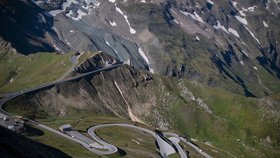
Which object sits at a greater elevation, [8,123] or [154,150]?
[8,123]

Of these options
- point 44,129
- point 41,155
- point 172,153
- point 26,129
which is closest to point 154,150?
point 172,153

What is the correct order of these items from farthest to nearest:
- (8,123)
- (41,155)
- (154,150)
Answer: (154,150), (8,123), (41,155)

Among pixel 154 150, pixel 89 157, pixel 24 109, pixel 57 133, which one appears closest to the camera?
pixel 89 157

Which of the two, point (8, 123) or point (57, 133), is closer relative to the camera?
point (8, 123)

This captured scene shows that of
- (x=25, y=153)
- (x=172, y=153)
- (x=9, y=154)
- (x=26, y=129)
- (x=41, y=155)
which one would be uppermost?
(x=9, y=154)

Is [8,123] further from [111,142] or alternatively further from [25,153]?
[25,153]

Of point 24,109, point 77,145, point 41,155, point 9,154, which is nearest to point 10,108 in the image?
point 24,109

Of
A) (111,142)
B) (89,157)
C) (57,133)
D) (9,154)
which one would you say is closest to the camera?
(9,154)

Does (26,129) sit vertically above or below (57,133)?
above

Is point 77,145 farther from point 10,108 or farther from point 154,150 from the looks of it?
point 10,108
